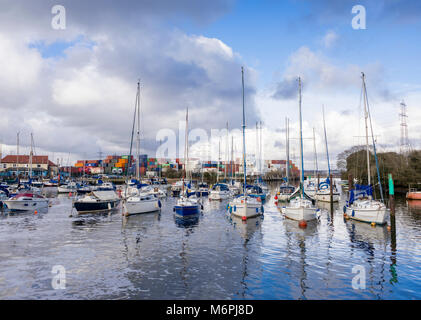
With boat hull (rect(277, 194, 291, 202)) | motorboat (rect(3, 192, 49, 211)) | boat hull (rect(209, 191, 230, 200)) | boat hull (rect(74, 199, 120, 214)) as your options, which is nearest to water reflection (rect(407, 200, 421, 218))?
boat hull (rect(277, 194, 291, 202))

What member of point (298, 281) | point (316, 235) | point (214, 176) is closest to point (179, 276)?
point (298, 281)

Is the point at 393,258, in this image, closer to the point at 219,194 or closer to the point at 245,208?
the point at 245,208

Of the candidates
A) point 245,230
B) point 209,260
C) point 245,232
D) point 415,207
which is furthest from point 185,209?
point 415,207

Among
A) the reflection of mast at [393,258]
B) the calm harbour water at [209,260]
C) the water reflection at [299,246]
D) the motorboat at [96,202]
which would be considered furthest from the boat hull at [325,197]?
the motorboat at [96,202]

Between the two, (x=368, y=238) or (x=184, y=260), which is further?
(x=368, y=238)

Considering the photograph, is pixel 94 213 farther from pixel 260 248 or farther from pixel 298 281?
pixel 298 281

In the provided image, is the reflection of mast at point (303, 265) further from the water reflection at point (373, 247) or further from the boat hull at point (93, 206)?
the boat hull at point (93, 206)

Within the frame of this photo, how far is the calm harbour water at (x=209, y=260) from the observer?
39.5 feet

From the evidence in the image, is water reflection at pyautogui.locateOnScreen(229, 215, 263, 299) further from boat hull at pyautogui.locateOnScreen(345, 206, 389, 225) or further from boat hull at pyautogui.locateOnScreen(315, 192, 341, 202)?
boat hull at pyautogui.locateOnScreen(315, 192, 341, 202)

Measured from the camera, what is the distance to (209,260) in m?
16.4

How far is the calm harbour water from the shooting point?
12.0m

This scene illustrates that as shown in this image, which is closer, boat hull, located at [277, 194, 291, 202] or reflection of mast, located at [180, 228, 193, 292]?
reflection of mast, located at [180, 228, 193, 292]

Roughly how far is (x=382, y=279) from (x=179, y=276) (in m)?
10.1
